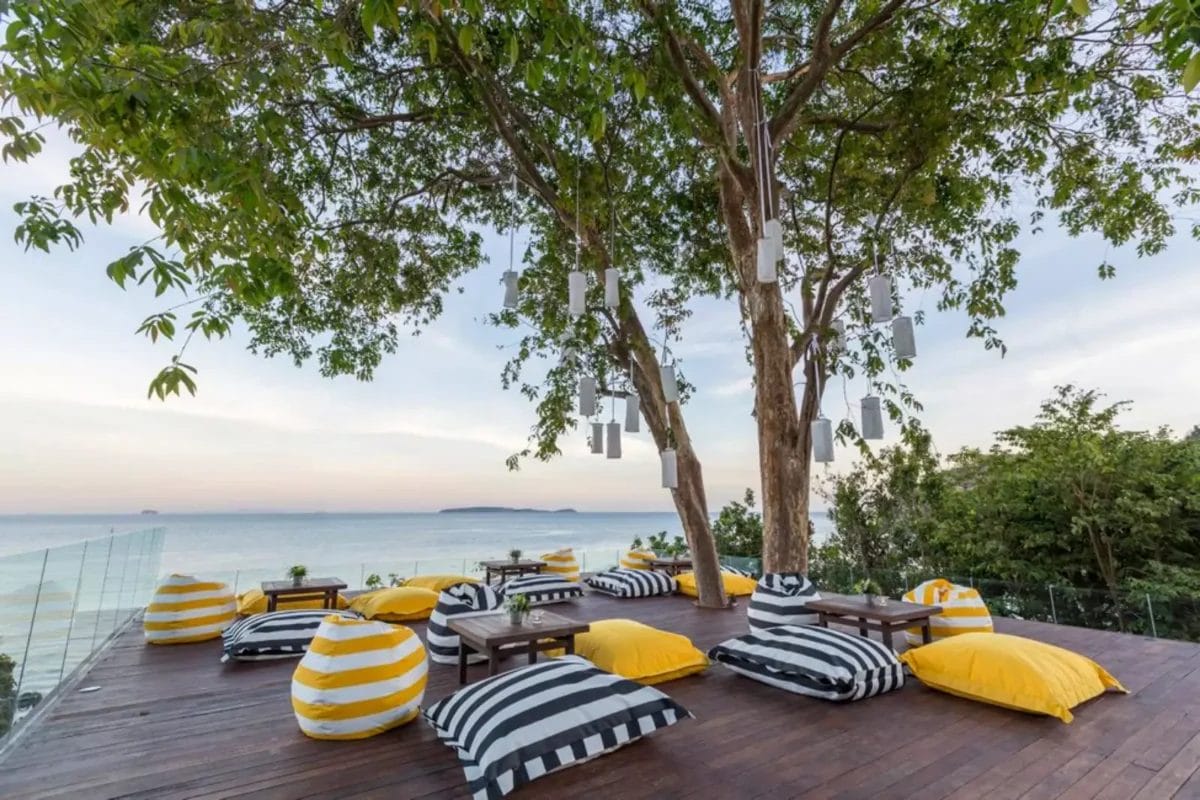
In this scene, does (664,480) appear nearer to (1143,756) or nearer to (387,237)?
(1143,756)

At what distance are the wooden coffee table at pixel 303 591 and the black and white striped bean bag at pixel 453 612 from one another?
8.03 feet

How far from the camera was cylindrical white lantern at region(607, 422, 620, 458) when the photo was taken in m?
5.46

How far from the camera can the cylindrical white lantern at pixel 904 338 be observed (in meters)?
4.32

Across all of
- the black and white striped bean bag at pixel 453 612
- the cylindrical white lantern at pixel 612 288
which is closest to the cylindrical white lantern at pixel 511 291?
the cylindrical white lantern at pixel 612 288

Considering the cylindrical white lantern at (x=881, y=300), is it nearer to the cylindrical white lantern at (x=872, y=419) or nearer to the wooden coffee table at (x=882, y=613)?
the cylindrical white lantern at (x=872, y=419)

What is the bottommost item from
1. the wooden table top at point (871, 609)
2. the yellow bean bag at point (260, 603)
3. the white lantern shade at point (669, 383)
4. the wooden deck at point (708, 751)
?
the wooden deck at point (708, 751)

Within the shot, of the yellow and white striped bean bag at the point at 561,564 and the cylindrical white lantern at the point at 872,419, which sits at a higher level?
the cylindrical white lantern at the point at 872,419

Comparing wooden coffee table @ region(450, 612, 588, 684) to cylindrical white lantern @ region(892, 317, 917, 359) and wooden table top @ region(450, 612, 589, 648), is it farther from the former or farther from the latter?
cylindrical white lantern @ region(892, 317, 917, 359)

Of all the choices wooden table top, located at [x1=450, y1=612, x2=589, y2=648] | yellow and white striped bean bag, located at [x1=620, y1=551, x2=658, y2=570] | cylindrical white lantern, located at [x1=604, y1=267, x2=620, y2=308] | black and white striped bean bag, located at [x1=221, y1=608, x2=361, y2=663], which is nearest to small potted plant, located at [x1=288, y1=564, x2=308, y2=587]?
black and white striped bean bag, located at [x1=221, y1=608, x2=361, y2=663]

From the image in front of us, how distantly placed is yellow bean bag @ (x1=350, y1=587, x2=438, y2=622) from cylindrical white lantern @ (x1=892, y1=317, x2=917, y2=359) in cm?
555

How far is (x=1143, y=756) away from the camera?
10.4 feet

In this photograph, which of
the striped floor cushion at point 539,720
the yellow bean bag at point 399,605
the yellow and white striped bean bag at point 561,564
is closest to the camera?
the striped floor cushion at point 539,720

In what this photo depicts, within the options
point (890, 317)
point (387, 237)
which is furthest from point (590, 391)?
point (387, 237)

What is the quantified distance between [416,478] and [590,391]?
20.4 meters
